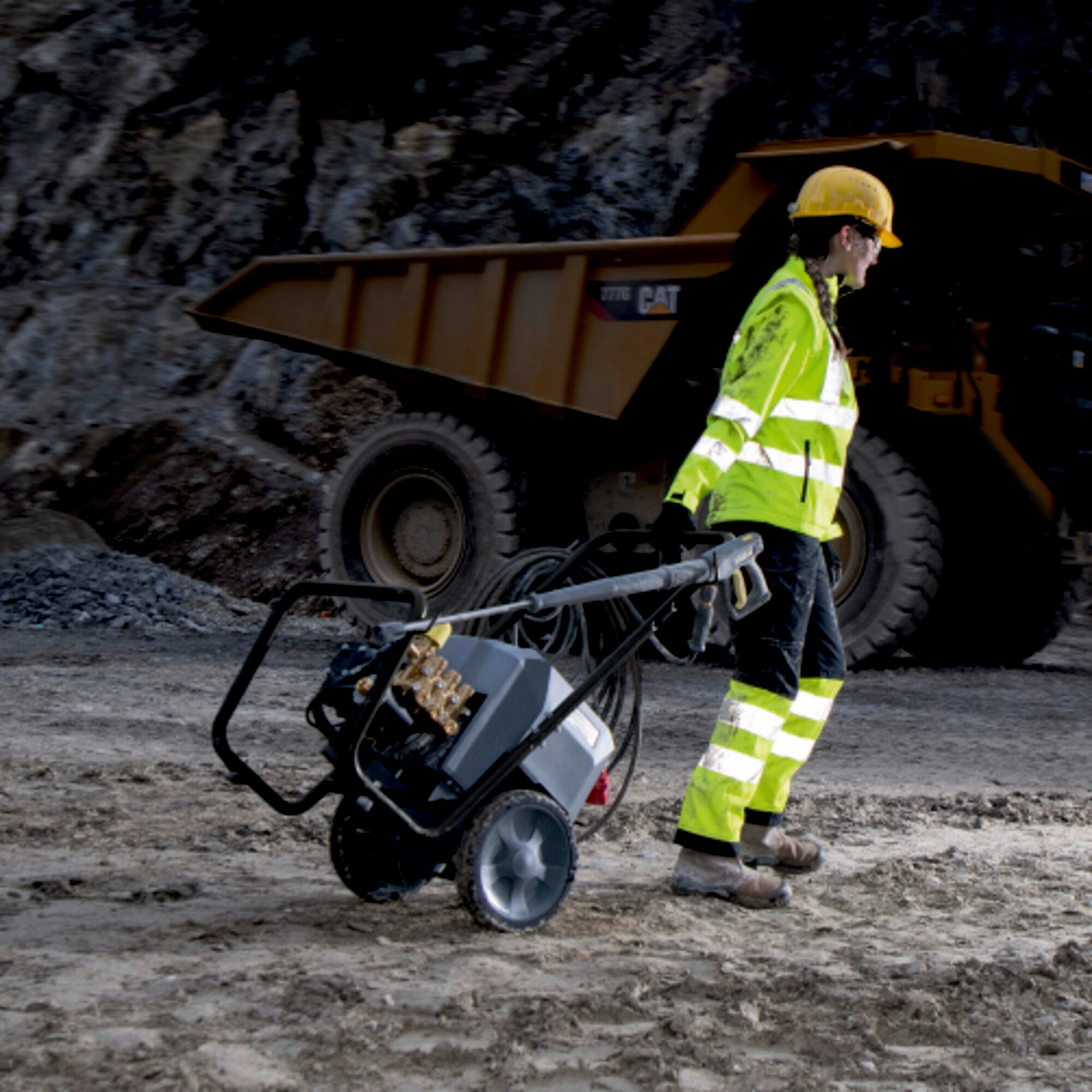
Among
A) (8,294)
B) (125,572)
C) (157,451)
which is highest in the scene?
(8,294)

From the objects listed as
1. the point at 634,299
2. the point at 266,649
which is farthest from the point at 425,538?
the point at 266,649

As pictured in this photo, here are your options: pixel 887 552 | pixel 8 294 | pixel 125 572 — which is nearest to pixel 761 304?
pixel 887 552

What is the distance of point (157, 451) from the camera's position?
14.3 metres

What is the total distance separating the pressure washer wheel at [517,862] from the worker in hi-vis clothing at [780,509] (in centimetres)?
45

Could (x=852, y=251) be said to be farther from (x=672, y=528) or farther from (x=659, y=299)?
(x=659, y=299)

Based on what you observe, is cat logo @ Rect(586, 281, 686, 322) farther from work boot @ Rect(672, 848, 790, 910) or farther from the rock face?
the rock face

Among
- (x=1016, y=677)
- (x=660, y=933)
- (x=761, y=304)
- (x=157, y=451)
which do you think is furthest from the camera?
(x=157, y=451)

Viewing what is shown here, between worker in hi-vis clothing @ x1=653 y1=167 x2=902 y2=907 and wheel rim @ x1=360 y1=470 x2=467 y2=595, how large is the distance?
212 inches

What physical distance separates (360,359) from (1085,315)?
4.35 m

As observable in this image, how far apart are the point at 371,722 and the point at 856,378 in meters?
5.66

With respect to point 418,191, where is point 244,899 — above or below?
below

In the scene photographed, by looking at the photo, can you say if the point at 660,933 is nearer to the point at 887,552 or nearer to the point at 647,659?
the point at 887,552

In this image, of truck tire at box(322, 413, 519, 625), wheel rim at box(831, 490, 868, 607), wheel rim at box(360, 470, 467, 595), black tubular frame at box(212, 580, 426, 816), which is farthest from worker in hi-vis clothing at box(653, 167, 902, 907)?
wheel rim at box(360, 470, 467, 595)

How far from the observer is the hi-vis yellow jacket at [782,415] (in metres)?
3.51
